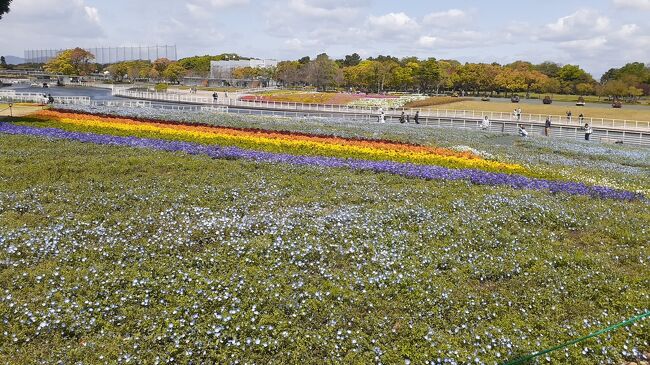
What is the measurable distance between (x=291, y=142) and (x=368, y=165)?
207 inches

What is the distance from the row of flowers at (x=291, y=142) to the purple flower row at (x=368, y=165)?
1323 mm

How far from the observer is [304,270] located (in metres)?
7.66

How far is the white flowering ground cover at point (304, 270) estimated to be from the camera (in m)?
5.98

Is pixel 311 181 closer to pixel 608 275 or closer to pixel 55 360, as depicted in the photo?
pixel 608 275

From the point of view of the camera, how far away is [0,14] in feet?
80.1

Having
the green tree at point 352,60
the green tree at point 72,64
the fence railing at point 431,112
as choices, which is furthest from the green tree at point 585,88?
the green tree at point 72,64

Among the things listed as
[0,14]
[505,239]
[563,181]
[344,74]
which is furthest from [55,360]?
[344,74]

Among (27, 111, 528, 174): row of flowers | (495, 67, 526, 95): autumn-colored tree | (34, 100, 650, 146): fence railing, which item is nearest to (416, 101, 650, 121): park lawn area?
(34, 100, 650, 146): fence railing

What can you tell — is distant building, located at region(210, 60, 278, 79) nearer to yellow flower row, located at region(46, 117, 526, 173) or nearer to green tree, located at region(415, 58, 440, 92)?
green tree, located at region(415, 58, 440, 92)

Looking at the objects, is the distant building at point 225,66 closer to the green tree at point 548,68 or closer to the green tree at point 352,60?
the green tree at point 352,60

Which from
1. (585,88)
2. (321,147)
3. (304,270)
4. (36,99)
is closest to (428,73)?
(585,88)

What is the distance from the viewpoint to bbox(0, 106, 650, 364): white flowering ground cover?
5.98m

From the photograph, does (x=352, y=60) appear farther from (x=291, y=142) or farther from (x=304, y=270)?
→ (x=304, y=270)

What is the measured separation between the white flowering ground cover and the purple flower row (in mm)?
975
